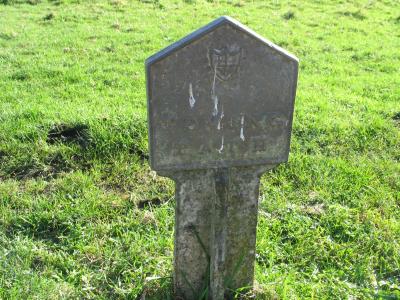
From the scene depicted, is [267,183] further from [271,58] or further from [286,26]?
[286,26]

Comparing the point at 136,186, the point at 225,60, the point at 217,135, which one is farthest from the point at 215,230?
the point at 136,186

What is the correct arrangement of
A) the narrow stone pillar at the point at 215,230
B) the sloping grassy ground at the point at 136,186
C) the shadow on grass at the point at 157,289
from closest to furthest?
the narrow stone pillar at the point at 215,230
the shadow on grass at the point at 157,289
the sloping grassy ground at the point at 136,186

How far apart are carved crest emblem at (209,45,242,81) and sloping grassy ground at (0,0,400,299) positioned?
138cm

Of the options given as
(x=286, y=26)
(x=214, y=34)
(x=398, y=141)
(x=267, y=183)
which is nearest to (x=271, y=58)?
(x=214, y=34)

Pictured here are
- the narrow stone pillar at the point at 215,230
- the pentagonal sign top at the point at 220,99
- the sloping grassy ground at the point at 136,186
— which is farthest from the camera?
the sloping grassy ground at the point at 136,186

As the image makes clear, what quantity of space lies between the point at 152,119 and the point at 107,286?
1.33 meters

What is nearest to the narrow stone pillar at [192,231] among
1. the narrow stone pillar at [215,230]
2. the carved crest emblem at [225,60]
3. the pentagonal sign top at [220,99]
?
the narrow stone pillar at [215,230]

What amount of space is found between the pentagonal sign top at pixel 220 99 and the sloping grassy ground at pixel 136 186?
36.9 inches

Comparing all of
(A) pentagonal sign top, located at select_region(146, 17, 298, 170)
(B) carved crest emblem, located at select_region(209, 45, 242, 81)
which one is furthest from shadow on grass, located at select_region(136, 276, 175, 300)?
(B) carved crest emblem, located at select_region(209, 45, 242, 81)

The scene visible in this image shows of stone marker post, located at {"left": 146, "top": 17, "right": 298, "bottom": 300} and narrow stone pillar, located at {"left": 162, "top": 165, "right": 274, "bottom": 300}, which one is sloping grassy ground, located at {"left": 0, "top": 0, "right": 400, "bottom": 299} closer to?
narrow stone pillar, located at {"left": 162, "top": 165, "right": 274, "bottom": 300}

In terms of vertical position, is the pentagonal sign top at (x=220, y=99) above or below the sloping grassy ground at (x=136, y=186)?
above

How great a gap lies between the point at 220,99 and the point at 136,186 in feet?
6.65

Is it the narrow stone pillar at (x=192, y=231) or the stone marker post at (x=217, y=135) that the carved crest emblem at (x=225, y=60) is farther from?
the narrow stone pillar at (x=192, y=231)

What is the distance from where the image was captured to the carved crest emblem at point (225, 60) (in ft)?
8.13
